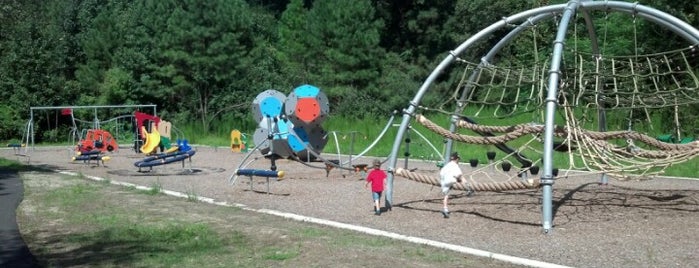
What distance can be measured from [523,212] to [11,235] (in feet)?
23.0

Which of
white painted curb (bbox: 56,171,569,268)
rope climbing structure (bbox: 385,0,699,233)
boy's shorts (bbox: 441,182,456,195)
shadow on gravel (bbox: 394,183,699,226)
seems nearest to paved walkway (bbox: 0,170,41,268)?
white painted curb (bbox: 56,171,569,268)

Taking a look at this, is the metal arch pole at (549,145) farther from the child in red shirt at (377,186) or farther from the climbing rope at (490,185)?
the child in red shirt at (377,186)

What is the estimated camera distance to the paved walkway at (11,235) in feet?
26.2

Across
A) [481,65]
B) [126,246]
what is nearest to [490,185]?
[481,65]

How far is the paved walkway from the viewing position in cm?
800

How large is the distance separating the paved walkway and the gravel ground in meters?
2.75

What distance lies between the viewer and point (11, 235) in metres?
9.71

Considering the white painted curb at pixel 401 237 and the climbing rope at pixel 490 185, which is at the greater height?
the climbing rope at pixel 490 185

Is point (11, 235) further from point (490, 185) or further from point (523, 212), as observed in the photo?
point (523, 212)

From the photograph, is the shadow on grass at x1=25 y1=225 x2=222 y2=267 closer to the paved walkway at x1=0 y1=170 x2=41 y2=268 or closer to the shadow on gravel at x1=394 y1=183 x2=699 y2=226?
the paved walkway at x1=0 y1=170 x2=41 y2=268

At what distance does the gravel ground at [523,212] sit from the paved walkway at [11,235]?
2.75 meters

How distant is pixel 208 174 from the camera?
1892cm

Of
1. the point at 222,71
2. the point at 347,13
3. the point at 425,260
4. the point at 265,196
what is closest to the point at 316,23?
the point at 347,13

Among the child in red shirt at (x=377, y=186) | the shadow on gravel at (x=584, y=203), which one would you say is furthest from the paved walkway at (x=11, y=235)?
the shadow on gravel at (x=584, y=203)
